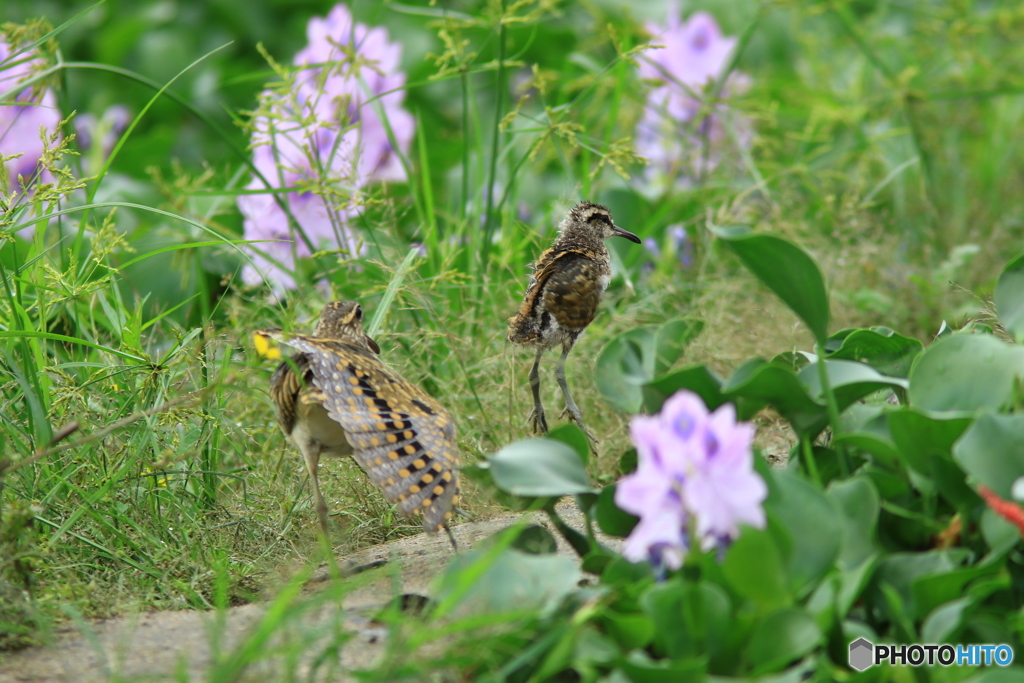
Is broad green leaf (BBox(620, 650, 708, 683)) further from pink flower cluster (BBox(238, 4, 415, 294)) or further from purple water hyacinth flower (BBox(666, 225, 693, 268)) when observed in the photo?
purple water hyacinth flower (BBox(666, 225, 693, 268))

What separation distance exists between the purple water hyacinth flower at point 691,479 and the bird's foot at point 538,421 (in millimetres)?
1344

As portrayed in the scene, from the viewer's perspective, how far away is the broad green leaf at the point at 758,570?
2.02 m

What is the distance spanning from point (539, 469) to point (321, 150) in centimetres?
280

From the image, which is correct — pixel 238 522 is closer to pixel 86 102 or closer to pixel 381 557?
pixel 381 557

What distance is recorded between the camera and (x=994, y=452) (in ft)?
7.29

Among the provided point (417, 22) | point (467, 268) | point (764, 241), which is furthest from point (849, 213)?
point (417, 22)

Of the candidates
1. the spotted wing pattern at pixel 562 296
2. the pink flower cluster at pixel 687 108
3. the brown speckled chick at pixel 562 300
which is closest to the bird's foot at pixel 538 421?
the brown speckled chick at pixel 562 300

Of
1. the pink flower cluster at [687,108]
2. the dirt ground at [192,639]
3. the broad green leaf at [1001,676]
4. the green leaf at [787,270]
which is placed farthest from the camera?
the pink flower cluster at [687,108]

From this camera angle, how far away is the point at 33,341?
3.42 m

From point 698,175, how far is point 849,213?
1.66 meters

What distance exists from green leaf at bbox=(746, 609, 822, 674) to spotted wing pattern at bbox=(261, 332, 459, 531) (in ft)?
3.05

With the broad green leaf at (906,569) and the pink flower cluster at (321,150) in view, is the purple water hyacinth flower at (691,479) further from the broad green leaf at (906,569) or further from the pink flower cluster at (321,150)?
the pink flower cluster at (321,150)

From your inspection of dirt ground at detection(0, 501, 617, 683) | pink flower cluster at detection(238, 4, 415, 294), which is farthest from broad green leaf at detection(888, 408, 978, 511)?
pink flower cluster at detection(238, 4, 415, 294)

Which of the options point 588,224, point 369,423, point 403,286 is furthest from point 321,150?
point 369,423
